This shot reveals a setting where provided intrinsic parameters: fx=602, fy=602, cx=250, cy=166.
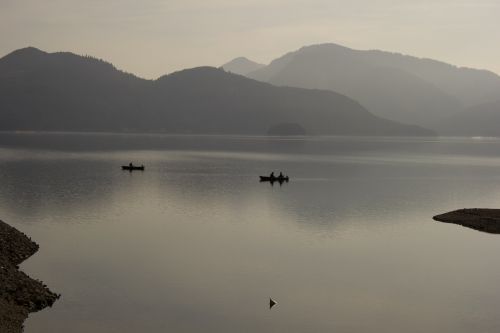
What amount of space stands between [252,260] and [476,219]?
35439mm

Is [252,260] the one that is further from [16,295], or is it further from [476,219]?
[476,219]

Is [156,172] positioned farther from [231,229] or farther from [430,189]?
[231,229]

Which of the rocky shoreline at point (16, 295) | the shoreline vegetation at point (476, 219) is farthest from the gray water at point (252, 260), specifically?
the shoreline vegetation at point (476, 219)

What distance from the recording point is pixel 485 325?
35531mm

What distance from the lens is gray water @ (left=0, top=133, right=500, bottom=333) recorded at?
118 ft

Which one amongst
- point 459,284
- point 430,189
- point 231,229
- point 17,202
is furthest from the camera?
point 430,189

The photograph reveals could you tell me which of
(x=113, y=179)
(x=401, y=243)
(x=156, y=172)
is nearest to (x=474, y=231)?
(x=401, y=243)

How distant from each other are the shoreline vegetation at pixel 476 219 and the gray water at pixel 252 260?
2.13 meters

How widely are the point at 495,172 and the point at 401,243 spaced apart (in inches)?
4385

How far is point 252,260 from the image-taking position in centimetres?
4969

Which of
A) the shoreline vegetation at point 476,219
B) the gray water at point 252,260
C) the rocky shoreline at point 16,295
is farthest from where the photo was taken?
the shoreline vegetation at point 476,219

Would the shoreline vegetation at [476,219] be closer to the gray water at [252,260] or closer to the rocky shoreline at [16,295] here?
the gray water at [252,260]

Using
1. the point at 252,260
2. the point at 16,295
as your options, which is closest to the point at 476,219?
the point at 252,260

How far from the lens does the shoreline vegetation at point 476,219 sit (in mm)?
68500
